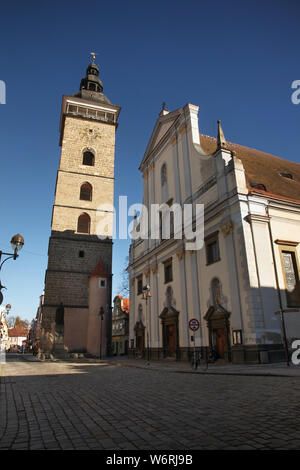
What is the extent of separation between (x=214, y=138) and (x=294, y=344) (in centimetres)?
1806

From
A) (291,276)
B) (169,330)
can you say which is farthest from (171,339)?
(291,276)

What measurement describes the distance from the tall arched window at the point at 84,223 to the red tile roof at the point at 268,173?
1616 centimetres

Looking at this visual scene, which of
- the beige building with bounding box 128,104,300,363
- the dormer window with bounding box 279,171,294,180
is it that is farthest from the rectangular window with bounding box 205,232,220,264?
the dormer window with bounding box 279,171,294,180

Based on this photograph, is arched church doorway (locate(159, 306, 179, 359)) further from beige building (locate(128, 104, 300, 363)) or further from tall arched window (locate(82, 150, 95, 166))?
tall arched window (locate(82, 150, 95, 166))

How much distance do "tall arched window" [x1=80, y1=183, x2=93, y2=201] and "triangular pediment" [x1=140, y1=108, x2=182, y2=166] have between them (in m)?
8.36

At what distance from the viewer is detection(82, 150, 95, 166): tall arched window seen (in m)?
38.8

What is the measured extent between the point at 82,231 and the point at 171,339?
17352 millimetres

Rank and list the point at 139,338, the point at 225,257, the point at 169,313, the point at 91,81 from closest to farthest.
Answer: the point at 225,257 < the point at 169,313 < the point at 139,338 < the point at 91,81

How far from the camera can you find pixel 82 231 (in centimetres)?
3572

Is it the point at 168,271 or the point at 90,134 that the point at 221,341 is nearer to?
the point at 168,271

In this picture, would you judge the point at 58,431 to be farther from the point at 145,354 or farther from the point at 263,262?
the point at 145,354

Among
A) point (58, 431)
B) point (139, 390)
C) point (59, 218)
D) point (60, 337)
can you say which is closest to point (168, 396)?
point (139, 390)

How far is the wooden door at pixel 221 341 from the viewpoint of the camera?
1748 cm
